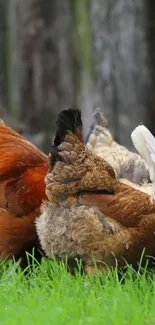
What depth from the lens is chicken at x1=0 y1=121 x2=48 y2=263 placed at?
7223 millimetres

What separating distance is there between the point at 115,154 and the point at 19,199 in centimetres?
238

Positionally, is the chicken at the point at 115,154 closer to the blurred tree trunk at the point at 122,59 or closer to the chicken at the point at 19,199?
the blurred tree trunk at the point at 122,59

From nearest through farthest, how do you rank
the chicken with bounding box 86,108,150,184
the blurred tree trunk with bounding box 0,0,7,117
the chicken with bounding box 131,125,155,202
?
the chicken with bounding box 131,125,155,202 → the chicken with bounding box 86,108,150,184 → the blurred tree trunk with bounding box 0,0,7,117

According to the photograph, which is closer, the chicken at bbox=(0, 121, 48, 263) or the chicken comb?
the chicken comb

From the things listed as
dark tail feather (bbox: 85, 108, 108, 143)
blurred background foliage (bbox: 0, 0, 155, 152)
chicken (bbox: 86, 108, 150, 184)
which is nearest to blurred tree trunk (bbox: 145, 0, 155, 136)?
blurred background foliage (bbox: 0, 0, 155, 152)

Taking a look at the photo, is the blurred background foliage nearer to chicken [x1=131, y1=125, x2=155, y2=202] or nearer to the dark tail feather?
the dark tail feather

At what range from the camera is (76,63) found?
1090 cm

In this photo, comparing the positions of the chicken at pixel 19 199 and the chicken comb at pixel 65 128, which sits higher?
the chicken comb at pixel 65 128

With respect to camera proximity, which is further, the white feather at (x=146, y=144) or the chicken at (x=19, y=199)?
the chicken at (x=19, y=199)

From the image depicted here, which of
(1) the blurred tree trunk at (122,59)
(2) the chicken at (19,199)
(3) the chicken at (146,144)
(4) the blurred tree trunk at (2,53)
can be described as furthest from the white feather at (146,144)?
(4) the blurred tree trunk at (2,53)

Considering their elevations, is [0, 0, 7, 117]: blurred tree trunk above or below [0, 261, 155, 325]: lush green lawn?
above

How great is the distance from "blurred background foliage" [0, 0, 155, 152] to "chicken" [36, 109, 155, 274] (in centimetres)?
374

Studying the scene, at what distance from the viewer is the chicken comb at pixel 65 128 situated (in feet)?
22.5

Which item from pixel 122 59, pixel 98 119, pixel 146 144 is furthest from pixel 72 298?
pixel 122 59
